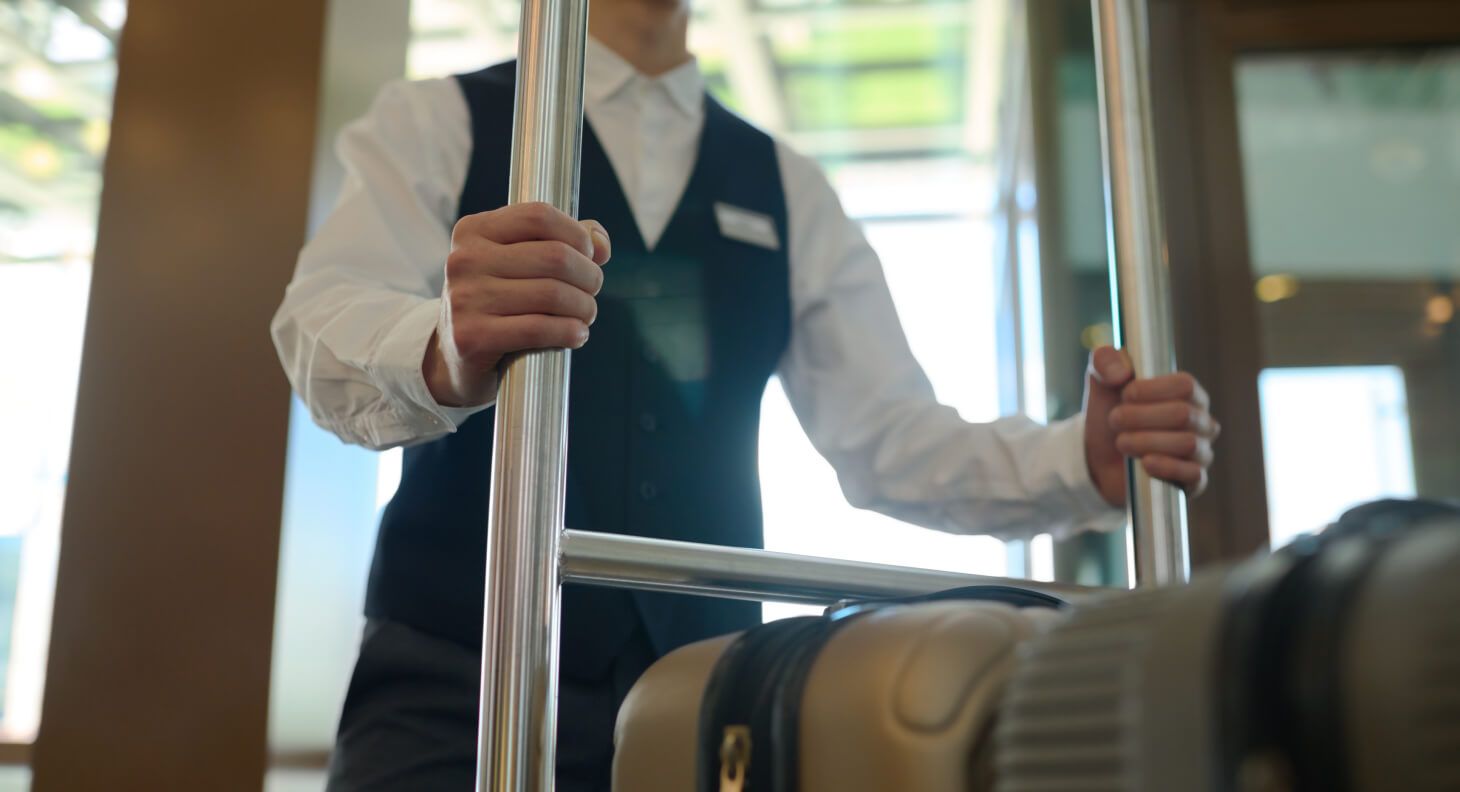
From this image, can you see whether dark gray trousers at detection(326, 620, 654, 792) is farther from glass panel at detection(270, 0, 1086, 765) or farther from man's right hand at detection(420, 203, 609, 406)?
man's right hand at detection(420, 203, 609, 406)

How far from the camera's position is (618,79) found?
1083mm

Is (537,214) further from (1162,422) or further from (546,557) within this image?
(1162,422)

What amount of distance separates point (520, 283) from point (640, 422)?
399 mm

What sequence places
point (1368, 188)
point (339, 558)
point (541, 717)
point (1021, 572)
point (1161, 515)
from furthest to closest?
1. point (1021, 572)
2. point (1368, 188)
3. point (339, 558)
4. point (1161, 515)
5. point (541, 717)

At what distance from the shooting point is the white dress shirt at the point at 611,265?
0.76 metres

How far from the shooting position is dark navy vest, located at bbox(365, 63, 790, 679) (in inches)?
34.6

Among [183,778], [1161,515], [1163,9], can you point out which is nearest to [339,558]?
[183,778]

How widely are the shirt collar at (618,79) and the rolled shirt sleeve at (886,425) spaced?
0.31 feet

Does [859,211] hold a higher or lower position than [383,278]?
higher

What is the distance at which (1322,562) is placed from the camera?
0.93ft

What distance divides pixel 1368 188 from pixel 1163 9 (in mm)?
434

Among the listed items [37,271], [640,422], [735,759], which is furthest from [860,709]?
[37,271]

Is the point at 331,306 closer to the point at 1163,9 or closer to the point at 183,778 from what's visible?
the point at 183,778

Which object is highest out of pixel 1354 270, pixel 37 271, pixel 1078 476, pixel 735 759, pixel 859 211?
pixel 859 211
